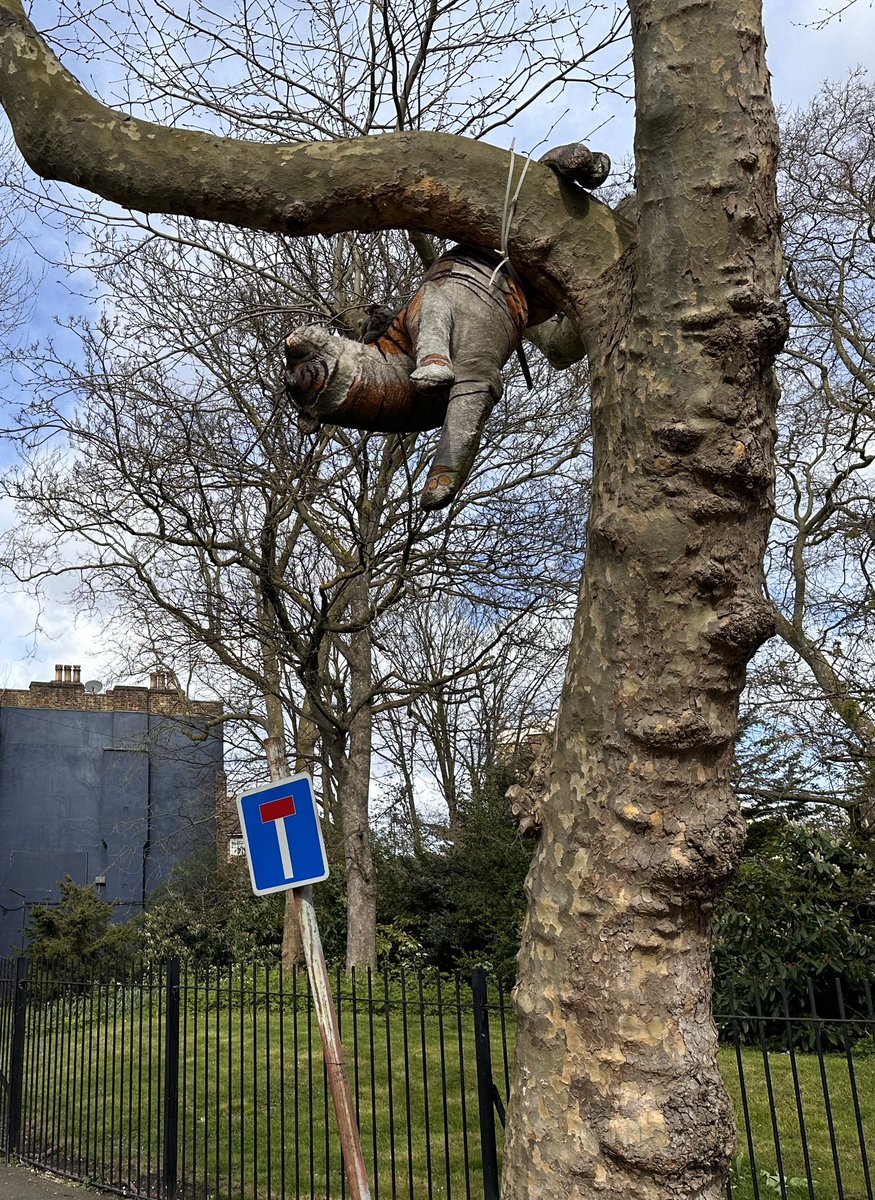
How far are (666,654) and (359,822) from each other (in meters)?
11.6

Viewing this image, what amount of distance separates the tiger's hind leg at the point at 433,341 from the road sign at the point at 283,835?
83.6 inches

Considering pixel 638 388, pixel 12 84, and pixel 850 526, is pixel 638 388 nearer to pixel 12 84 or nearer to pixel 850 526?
pixel 12 84

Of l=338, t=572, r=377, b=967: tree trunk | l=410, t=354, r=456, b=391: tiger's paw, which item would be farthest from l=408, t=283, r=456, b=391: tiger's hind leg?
l=338, t=572, r=377, b=967: tree trunk

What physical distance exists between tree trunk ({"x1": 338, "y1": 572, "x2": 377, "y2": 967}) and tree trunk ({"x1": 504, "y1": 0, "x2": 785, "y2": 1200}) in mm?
10177

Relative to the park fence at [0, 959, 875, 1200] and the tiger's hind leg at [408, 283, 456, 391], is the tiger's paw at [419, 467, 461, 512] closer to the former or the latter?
the tiger's hind leg at [408, 283, 456, 391]

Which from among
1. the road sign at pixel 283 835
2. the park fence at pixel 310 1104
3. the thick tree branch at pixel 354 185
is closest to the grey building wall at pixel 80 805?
the park fence at pixel 310 1104

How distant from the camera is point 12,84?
280cm

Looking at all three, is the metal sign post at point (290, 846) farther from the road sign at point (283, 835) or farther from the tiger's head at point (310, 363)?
the tiger's head at point (310, 363)

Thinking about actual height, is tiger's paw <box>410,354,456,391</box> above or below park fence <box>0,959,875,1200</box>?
above

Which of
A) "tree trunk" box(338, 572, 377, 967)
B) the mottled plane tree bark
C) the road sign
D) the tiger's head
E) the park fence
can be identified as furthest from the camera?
"tree trunk" box(338, 572, 377, 967)

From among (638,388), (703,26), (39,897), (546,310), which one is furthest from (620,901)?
(39,897)

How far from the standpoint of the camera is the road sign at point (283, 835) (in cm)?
402

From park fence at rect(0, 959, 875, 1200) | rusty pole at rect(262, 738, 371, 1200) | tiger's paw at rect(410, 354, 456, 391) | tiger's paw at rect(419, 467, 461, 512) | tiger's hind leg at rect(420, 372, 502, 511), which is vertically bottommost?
park fence at rect(0, 959, 875, 1200)

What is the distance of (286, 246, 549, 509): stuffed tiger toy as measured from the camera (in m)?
2.48
